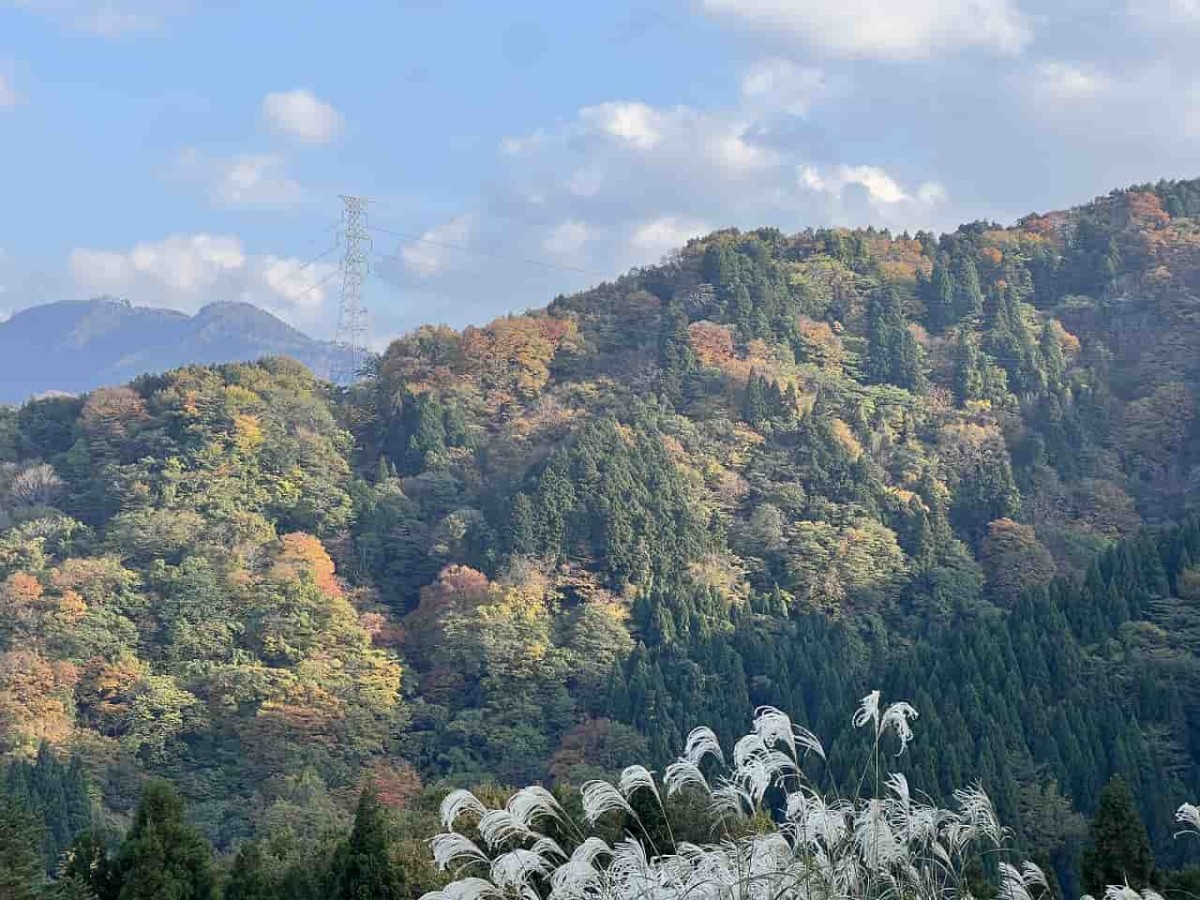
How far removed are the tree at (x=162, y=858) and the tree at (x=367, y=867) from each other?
1644 millimetres

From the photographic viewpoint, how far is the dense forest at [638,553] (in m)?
30.6

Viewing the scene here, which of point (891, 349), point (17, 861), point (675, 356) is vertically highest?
point (675, 356)

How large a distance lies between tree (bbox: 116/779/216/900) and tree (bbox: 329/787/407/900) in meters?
1.64

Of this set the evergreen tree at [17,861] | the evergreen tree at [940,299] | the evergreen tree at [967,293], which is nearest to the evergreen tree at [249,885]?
the evergreen tree at [17,861]

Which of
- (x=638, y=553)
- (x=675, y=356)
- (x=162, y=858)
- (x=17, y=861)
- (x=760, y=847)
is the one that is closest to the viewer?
(x=760, y=847)

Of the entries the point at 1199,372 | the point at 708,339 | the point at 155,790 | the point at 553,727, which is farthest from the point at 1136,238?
the point at 155,790

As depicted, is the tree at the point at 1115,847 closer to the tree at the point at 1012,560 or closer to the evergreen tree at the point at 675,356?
the tree at the point at 1012,560

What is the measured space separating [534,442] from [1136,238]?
24684 mm

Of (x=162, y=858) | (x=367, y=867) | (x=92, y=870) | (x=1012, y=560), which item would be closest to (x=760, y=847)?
(x=367, y=867)

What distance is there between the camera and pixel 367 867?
18.2 m

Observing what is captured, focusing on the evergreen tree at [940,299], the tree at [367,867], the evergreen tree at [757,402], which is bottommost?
the tree at [367,867]

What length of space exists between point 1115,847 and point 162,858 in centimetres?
1073

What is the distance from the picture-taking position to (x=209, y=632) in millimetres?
40219

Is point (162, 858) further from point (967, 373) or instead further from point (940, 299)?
point (940, 299)
